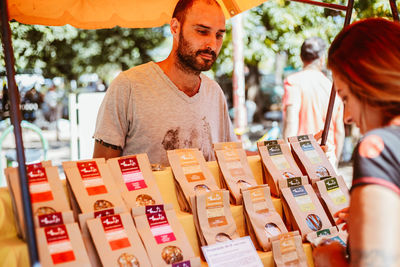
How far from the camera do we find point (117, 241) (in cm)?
130

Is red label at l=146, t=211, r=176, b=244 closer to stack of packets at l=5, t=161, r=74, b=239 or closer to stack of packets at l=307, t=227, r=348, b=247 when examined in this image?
stack of packets at l=5, t=161, r=74, b=239

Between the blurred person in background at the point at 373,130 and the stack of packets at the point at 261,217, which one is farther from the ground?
the blurred person in background at the point at 373,130

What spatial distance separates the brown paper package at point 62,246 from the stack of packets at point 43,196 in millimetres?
29

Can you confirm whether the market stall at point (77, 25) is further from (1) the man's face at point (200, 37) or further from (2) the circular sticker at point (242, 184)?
(1) the man's face at point (200, 37)

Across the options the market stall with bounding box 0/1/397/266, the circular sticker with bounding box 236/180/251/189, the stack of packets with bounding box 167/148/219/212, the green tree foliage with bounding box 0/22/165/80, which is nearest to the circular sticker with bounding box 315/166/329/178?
the market stall with bounding box 0/1/397/266

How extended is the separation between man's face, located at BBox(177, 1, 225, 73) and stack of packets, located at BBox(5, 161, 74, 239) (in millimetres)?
946

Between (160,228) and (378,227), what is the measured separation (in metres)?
0.74

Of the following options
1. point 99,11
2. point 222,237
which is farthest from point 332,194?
point 99,11

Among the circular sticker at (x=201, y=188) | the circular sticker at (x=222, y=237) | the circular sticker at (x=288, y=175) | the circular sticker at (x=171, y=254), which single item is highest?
the circular sticker at (x=201, y=188)

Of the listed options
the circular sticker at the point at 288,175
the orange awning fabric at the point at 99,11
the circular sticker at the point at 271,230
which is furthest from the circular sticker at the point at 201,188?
the orange awning fabric at the point at 99,11

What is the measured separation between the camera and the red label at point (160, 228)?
1.38 meters

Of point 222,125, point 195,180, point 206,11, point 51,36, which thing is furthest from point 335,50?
point 51,36

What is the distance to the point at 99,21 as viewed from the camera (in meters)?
2.80

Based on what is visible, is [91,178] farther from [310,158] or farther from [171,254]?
[310,158]
